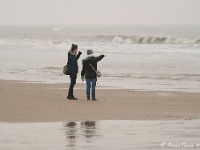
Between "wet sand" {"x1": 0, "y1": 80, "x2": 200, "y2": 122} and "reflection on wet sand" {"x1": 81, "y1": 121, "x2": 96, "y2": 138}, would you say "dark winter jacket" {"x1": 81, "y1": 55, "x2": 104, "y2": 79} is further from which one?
"reflection on wet sand" {"x1": 81, "y1": 121, "x2": 96, "y2": 138}

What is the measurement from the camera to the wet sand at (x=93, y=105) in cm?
1175

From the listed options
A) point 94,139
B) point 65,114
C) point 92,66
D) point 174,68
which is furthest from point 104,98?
point 174,68

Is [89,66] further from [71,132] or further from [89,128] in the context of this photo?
[71,132]

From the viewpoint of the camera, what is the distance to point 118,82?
2048 centimetres

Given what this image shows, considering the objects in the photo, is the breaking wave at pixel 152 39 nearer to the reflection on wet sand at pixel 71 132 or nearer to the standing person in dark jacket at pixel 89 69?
the standing person in dark jacket at pixel 89 69

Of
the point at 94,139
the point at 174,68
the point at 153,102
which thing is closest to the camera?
the point at 94,139

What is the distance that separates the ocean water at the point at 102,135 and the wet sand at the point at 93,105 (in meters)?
0.84

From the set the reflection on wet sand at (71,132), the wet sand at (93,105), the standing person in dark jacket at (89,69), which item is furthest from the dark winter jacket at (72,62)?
the reflection on wet sand at (71,132)

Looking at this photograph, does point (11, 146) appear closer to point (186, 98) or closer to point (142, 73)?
point (186, 98)

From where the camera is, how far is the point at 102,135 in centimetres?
920

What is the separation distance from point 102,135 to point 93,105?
4.52m

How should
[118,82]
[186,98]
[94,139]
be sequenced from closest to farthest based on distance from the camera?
1. [94,139]
2. [186,98]
3. [118,82]

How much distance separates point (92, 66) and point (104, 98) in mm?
915

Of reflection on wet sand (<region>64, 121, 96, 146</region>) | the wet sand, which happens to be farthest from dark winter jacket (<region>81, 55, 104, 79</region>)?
reflection on wet sand (<region>64, 121, 96, 146</region>)
